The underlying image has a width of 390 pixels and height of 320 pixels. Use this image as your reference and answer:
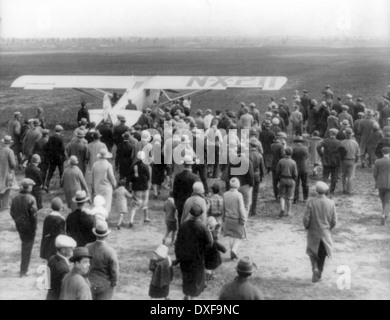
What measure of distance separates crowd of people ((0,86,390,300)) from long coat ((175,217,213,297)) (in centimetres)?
1

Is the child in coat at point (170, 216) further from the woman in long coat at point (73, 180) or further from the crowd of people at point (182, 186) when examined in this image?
the woman in long coat at point (73, 180)

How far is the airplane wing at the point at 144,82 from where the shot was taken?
58.5ft

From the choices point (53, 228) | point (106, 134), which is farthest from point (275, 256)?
point (106, 134)

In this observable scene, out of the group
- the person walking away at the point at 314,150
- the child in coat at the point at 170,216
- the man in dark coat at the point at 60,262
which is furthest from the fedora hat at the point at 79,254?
the person walking away at the point at 314,150

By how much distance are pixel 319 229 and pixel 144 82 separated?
12.9 meters

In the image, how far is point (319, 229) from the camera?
24.3 ft

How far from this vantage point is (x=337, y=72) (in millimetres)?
39531

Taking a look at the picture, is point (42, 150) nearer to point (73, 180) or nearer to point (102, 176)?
point (73, 180)

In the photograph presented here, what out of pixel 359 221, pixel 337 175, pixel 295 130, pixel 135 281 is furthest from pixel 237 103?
pixel 135 281

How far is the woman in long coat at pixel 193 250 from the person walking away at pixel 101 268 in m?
1.00

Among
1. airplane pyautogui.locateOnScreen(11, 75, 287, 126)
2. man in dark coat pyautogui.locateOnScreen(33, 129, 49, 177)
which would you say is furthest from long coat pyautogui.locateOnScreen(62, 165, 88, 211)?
airplane pyautogui.locateOnScreen(11, 75, 287, 126)

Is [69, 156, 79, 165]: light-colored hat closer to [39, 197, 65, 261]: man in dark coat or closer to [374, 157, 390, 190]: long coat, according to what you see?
[39, 197, 65, 261]: man in dark coat

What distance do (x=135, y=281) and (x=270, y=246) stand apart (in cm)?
254
